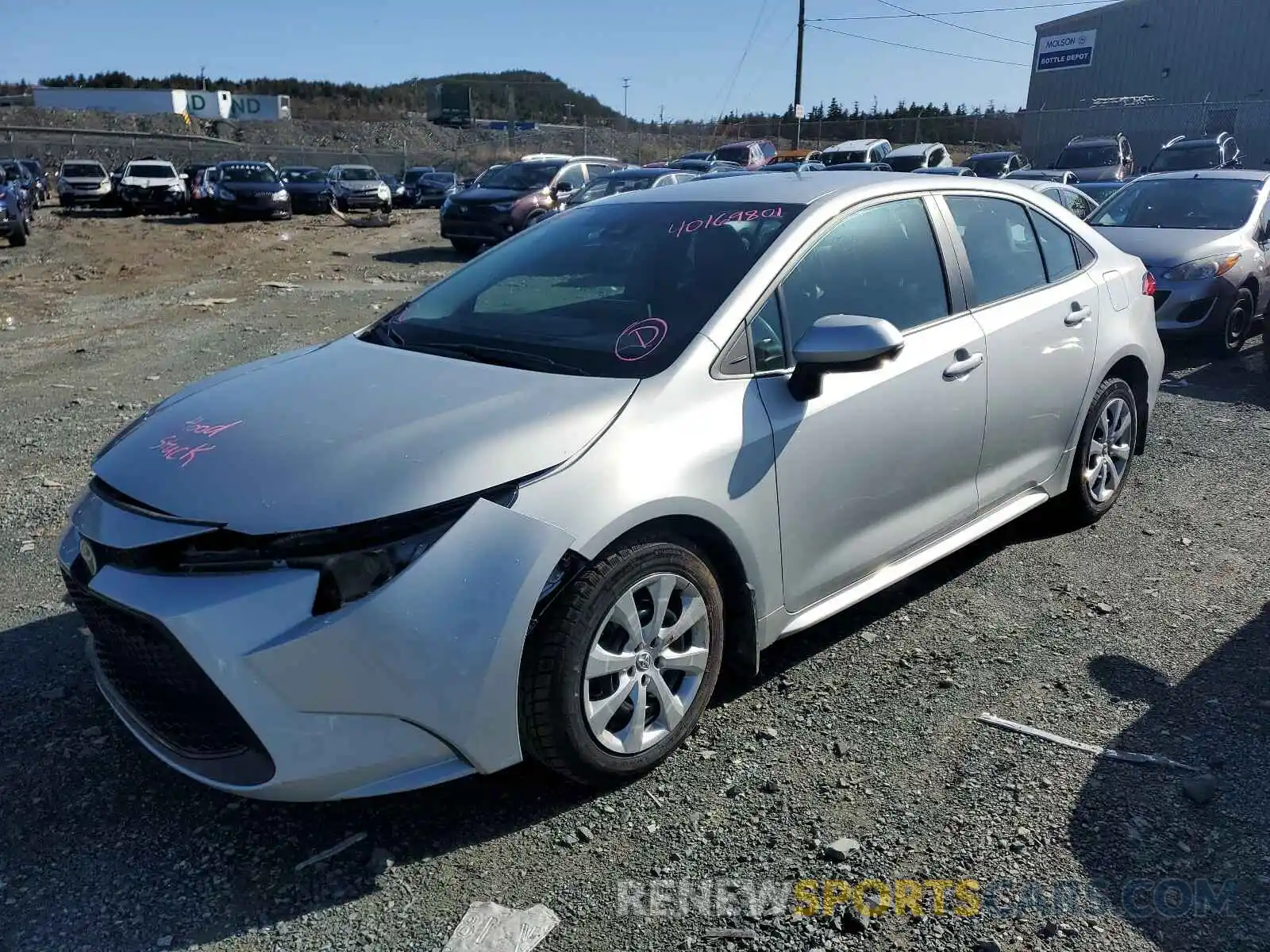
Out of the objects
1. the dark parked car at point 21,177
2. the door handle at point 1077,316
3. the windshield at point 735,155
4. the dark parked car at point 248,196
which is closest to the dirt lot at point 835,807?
the door handle at point 1077,316

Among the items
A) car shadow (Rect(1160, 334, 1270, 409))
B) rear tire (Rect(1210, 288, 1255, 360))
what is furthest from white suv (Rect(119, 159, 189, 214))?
rear tire (Rect(1210, 288, 1255, 360))

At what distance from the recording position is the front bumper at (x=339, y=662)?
7.82 feet

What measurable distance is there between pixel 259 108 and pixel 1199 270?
3401 inches

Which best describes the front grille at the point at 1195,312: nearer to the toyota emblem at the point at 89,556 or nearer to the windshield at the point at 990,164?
the toyota emblem at the point at 89,556

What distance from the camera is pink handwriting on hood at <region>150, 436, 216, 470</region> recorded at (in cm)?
280

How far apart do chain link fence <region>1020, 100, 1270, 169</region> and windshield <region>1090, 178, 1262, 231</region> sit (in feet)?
78.9

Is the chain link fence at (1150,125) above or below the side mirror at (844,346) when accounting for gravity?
above

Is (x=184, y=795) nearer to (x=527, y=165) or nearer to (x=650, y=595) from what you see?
(x=650, y=595)

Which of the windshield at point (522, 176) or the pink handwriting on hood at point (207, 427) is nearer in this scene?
the pink handwriting on hood at point (207, 427)

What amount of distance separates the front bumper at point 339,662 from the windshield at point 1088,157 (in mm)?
24356

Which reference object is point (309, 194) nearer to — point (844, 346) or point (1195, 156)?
point (1195, 156)

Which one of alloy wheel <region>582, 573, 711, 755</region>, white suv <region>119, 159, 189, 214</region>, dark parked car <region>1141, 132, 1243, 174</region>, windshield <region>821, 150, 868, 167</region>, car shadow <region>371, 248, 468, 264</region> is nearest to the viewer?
alloy wheel <region>582, 573, 711, 755</region>

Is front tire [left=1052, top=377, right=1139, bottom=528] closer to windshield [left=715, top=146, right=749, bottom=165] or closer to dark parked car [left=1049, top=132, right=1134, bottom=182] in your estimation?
dark parked car [left=1049, top=132, right=1134, bottom=182]

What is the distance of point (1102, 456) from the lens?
15.9ft
